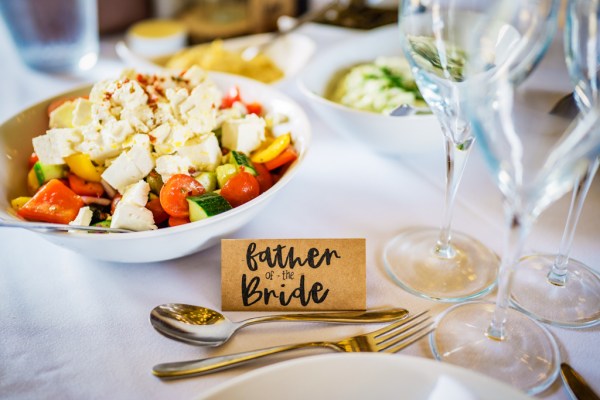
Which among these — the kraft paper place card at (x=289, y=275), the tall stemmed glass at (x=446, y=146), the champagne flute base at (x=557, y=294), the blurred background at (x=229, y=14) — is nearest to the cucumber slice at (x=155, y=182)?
the kraft paper place card at (x=289, y=275)

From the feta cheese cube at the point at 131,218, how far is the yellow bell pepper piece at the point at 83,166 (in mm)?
181

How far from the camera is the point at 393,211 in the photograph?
1064 mm

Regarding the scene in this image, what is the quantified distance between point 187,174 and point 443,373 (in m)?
0.57

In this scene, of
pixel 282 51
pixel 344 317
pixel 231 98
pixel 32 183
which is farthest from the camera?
pixel 282 51

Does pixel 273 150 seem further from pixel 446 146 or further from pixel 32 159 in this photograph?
pixel 32 159

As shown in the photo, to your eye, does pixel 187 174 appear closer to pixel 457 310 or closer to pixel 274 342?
pixel 274 342

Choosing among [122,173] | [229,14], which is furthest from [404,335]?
[229,14]

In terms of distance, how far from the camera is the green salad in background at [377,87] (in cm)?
120

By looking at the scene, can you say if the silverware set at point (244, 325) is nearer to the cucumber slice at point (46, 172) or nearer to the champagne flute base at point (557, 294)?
the champagne flute base at point (557, 294)

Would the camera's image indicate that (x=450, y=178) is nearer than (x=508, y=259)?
No

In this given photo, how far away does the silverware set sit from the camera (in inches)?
27.4

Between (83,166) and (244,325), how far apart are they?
47 centimetres

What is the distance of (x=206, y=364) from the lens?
2.27 feet

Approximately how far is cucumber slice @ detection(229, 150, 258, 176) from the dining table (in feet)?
0.42
